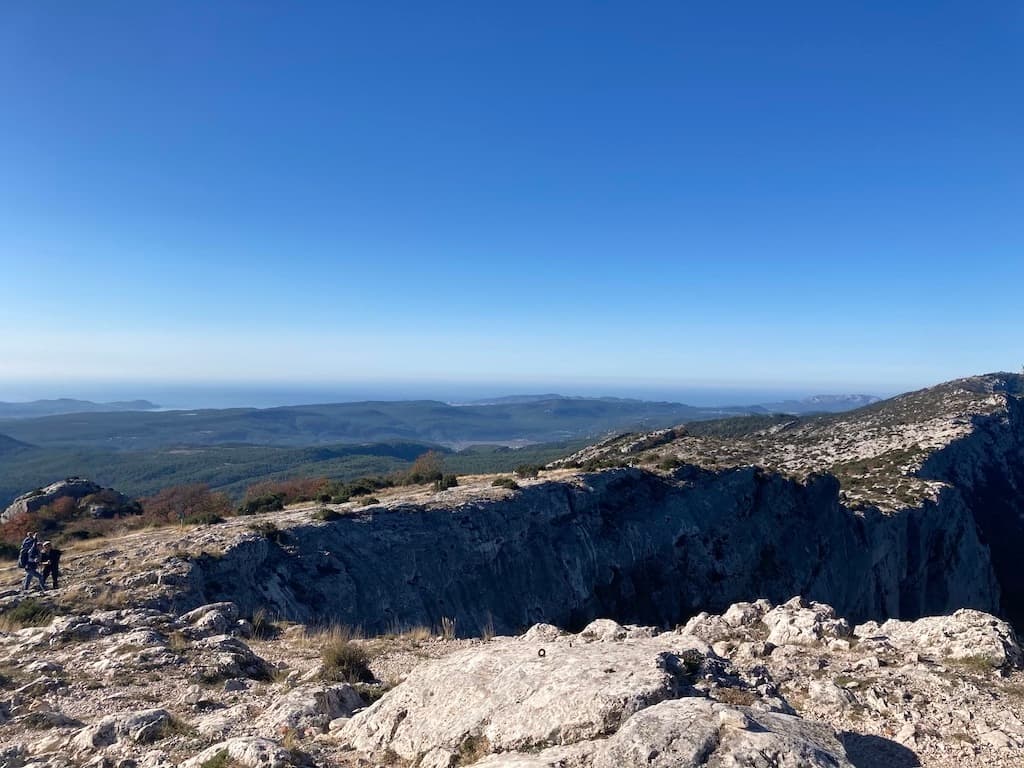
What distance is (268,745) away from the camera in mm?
6219

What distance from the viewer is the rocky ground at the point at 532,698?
5.64 metres

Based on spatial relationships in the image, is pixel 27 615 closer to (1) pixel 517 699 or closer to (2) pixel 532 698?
(1) pixel 517 699

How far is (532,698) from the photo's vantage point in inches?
252

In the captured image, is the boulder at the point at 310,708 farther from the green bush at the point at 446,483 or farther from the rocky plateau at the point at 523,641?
the green bush at the point at 446,483

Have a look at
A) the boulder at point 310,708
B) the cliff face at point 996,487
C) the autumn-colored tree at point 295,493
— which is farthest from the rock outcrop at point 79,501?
the cliff face at point 996,487

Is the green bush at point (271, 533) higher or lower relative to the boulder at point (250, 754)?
lower

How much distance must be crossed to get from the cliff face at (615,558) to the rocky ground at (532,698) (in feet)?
22.9

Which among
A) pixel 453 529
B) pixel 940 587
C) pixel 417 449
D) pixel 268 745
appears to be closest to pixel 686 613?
pixel 453 529

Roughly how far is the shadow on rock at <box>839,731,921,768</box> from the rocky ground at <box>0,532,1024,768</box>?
0.02m

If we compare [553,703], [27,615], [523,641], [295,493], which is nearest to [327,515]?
[27,615]

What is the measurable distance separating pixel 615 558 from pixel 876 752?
23651 millimetres

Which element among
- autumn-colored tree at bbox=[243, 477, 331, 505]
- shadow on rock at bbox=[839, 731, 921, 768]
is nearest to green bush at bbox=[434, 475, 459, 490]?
autumn-colored tree at bbox=[243, 477, 331, 505]

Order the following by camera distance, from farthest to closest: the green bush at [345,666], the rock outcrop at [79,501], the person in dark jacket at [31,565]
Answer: the rock outcrop at [79,501], the person in dark jacket at [31,565], the green bush at [345,666]

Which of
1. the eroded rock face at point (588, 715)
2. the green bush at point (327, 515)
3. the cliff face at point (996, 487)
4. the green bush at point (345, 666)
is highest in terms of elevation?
the eroded rock face at point (588, 715)
